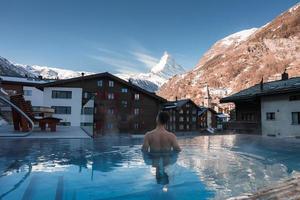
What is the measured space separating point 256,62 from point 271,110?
108799 millimetres

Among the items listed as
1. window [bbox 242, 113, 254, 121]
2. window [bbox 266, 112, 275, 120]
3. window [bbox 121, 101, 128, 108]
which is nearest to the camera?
window [bbox 266, 112, 275, 120]

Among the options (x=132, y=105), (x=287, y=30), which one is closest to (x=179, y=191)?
(x=132, y=105)

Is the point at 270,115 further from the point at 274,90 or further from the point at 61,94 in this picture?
the point at 61,94

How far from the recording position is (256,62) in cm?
12588

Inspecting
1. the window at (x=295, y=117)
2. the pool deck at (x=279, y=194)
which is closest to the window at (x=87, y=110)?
the window at (x=295, y=117)

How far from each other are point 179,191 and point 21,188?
9.12 ft

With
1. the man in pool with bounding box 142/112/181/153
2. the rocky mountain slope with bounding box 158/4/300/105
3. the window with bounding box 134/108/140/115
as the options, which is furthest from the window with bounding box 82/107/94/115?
the rocky mountain slope with bounding box 158/4/300/105

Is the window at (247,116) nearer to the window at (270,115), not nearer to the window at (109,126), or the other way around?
the window at (270,115)

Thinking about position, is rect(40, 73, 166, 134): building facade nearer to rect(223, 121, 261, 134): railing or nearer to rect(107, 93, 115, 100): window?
rect(107, 93, 115, 100): window

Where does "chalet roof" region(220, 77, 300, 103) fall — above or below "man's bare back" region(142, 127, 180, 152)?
above

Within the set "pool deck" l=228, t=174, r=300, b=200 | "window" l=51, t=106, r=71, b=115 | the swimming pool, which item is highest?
"window" l=51, t=106, r=71, b=115

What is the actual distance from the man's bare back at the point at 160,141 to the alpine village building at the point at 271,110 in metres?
16.1

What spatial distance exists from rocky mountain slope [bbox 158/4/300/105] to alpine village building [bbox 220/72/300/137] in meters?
80.2

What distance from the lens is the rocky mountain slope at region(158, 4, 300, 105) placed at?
376 ft
